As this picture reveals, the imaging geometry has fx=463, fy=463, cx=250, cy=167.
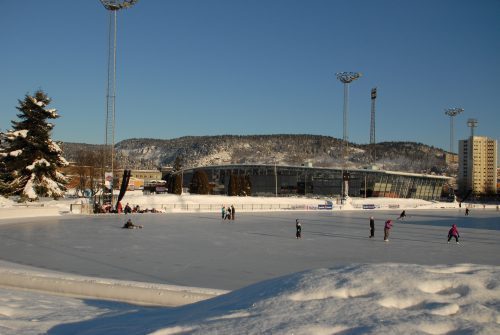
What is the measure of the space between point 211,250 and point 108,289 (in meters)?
8.92

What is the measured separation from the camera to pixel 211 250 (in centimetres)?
1855

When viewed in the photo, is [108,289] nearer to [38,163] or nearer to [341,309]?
[341,309]

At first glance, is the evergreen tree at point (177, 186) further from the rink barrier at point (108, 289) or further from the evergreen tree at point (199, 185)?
the rink barrier at point (108, 289)

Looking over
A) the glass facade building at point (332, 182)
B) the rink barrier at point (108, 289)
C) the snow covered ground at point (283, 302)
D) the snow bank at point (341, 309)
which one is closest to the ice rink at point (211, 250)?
the snow covered ground at point (283, 302)

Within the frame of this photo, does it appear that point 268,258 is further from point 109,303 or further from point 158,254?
point 109,303

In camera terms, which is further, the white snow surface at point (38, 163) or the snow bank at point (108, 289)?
the white snow surface at point (38, 163)

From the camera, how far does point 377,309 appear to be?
490 centimetres

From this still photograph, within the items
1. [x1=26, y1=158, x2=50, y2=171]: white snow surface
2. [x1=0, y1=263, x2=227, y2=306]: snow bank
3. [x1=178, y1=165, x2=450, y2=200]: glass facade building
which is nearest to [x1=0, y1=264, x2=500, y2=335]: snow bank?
[x1=0, y1=263, x2=227, y2=306]: snow bank

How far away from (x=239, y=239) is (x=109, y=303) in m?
13.9

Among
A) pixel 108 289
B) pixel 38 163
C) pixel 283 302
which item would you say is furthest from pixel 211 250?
pixel 38 163

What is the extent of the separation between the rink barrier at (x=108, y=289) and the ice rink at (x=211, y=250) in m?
2.13

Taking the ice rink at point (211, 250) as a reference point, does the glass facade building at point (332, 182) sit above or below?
above

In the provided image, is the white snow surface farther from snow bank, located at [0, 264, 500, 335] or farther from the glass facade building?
the glass facade building

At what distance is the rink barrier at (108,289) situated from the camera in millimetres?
9078
